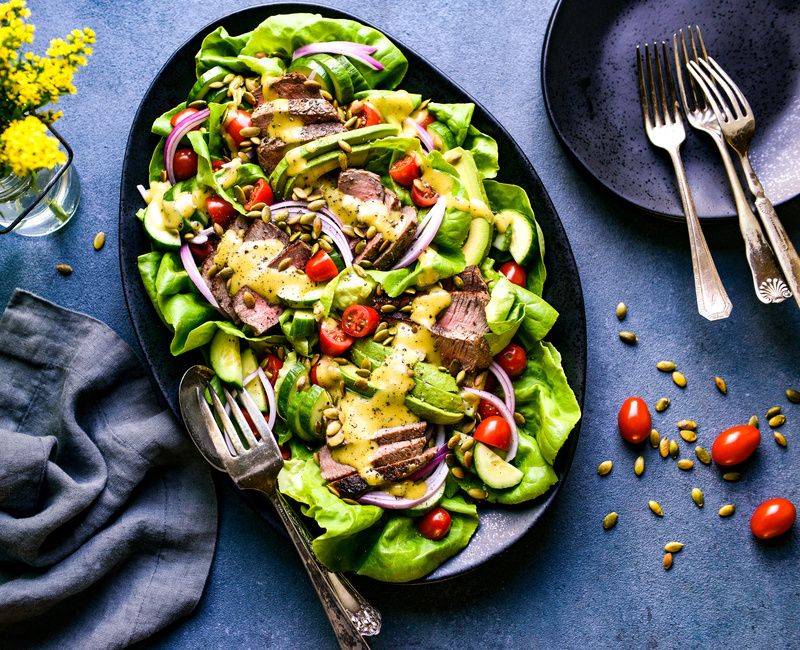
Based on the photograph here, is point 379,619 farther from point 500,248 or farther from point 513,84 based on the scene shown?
point 513,84

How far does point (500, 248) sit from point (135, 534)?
2.14 m

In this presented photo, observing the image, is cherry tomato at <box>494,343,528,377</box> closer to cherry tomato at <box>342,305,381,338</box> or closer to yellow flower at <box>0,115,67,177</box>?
cherry tomato at <box>342,305,381,338</box>

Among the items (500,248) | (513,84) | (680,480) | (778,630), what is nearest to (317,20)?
(513,84)

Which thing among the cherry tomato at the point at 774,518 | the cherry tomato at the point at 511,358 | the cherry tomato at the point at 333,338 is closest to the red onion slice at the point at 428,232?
the cherry tomato at the point at 333,338

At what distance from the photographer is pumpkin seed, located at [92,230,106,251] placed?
3791 millimetres

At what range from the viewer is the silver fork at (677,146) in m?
3.66

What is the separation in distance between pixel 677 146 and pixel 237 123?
83.3 inches

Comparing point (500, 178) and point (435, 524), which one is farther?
point (500, 178)

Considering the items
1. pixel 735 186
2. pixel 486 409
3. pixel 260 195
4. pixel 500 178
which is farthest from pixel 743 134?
pixel 260 195

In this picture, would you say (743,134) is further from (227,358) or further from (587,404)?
(227,358)

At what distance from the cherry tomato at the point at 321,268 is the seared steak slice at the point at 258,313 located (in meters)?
0.20

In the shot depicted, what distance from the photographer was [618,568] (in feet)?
12.2

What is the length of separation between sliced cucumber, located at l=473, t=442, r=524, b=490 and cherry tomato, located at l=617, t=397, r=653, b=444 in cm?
69

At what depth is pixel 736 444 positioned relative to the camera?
369 cm
